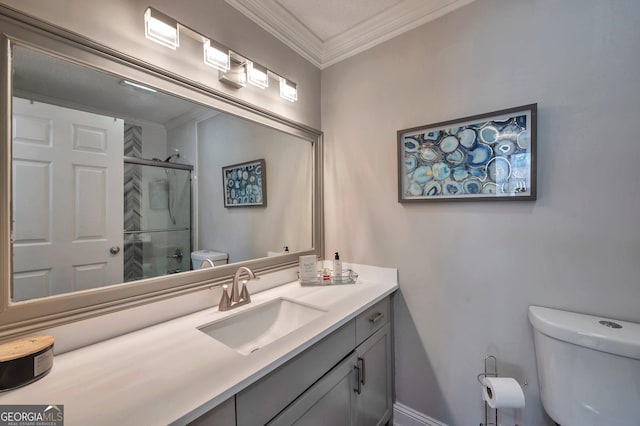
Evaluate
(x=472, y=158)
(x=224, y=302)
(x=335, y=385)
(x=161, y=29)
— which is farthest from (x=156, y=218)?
(x=472, y=158)

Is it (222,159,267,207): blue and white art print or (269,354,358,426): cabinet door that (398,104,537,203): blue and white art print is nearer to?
(222,159,267,207): blue and white art print

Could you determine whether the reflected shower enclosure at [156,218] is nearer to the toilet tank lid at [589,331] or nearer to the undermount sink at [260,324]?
the undermount sink at [260,324]

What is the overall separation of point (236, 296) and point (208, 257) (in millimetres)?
234

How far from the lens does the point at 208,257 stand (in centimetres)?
124

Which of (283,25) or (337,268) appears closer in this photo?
(283,25)

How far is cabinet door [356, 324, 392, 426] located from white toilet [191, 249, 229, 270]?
79cm

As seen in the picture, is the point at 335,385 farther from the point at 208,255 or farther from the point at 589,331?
the point at 589,331

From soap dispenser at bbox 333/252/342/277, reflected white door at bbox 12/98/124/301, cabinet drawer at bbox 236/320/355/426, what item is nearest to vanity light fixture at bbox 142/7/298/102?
reflected white door at bbox 12/98/124/301

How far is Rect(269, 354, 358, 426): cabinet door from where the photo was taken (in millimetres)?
846

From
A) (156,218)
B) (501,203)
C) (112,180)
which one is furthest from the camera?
(501,203)

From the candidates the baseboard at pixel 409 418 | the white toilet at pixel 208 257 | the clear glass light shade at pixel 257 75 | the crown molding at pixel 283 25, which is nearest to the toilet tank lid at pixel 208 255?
the white toilet at pixel 208 257

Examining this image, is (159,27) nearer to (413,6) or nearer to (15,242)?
(15,242)

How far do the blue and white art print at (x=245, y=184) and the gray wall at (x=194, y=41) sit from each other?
0.36m

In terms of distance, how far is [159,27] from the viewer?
39.0 inches
